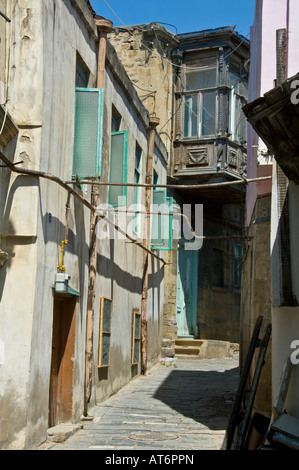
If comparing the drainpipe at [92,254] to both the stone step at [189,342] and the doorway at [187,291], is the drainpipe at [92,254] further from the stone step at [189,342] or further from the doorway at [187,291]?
the doorway at [187,291]

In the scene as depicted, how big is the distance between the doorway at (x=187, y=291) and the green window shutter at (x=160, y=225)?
416 cm

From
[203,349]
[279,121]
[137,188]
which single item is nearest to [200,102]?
[137,188]

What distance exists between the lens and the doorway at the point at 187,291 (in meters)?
19.8

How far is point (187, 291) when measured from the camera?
788 inches

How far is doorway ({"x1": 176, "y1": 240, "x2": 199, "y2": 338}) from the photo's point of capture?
64.9ft

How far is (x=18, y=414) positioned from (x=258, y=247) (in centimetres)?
454

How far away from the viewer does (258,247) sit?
Answer: 9.91 meters

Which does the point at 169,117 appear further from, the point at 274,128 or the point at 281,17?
the point at 274,128

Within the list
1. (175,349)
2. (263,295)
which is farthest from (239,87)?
(263,295)

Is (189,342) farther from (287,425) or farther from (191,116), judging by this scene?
(287,425)

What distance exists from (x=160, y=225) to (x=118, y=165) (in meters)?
4.52

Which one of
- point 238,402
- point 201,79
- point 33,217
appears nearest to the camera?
point 33,217

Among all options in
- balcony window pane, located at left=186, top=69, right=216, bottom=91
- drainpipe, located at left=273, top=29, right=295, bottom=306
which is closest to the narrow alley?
drainpipe, located at left=273, top=29, right=295, bottom=306

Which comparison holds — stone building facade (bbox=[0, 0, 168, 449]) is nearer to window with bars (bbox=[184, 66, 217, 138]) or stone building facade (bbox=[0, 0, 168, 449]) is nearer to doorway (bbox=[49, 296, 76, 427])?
doorway (bbox=[49, 296, 76, 427])
